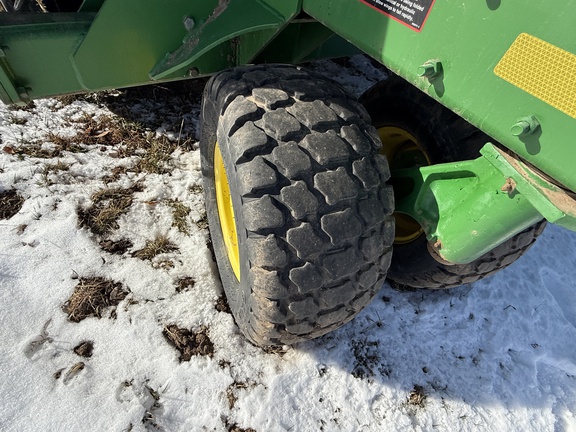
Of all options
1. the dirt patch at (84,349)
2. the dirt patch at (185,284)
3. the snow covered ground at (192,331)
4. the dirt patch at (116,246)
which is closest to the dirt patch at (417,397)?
the snow covered ground at (192,331)

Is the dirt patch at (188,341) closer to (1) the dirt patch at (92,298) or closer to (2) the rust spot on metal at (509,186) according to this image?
(1) the dirt patch at (92,298)

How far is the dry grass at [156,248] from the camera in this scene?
2.29m

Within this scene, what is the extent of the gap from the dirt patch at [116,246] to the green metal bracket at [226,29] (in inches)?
35.1

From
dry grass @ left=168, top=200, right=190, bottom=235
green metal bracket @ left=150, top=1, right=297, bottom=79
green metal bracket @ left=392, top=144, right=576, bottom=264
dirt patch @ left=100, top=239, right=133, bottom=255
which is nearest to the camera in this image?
green metal bracket @ left=392, top=144, right=576, bottom=264

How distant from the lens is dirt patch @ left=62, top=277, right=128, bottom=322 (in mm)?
2021

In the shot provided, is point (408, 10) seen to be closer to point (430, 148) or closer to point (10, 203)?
point (430, 148)

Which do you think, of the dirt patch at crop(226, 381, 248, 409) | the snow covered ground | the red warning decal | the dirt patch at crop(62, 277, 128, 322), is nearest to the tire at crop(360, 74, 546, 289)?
the snow covered ground

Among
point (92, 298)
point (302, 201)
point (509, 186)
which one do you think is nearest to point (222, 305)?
point (92, 298)

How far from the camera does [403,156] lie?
226 cm

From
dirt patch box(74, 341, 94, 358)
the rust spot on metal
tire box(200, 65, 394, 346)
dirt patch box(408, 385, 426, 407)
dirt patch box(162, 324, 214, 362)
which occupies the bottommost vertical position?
dirt patch box(408, 385, 426, 407)

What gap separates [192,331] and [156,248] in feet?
1.70

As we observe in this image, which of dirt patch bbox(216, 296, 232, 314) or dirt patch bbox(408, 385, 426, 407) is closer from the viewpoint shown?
dirt patch bbox(408, 385, 426, 407)

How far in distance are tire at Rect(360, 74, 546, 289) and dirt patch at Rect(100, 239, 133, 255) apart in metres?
1.41

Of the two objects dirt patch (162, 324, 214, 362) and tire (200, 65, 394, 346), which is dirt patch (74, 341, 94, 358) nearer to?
dirt patch (162, 324, 214, 362)
